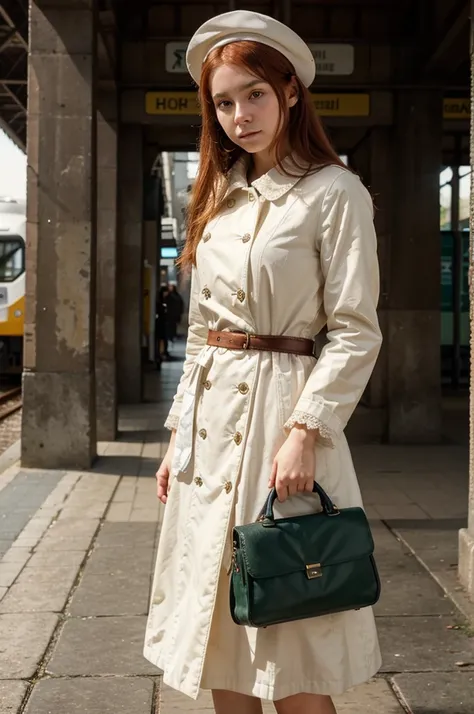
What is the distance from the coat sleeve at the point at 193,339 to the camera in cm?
251

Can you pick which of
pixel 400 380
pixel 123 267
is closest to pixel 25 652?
pixel 400 380

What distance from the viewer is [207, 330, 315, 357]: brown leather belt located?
2.30 metres

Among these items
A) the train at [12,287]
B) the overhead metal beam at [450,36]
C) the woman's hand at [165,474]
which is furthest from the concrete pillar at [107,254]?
the train at [12,287]

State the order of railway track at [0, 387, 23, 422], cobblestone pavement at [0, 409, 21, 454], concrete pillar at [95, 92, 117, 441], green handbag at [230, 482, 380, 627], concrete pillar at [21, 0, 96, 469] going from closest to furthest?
green handbag at [230, 482, 380, 627]
concrete pillar at [21, 0, 96, 469]
concrete pillar at [95, 92, 117, 441]
cobblestone pavement at [0, 409, 21, 454]
railway track at [0, 387, 23, 422]

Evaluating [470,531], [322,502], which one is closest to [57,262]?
[470,531]

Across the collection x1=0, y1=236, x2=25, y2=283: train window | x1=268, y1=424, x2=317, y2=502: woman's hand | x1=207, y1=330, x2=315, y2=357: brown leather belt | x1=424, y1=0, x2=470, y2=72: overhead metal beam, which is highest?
x1=424, y1=0, x2=470, y2=72: overhead metal beam

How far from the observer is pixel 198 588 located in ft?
7.59

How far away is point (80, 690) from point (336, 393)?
1.87 metres

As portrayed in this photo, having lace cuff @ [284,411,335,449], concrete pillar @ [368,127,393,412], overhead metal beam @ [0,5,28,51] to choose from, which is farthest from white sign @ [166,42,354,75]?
lace cuff @ [284,411,335,449]

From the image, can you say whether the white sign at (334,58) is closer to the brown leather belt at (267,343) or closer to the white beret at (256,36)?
the white beret at (256,36)

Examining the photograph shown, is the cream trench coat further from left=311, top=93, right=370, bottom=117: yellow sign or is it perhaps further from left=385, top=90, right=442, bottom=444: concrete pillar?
left=311, top=93, right=370, bottom=117: yellow sign

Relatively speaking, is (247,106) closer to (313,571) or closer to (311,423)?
(311,423)

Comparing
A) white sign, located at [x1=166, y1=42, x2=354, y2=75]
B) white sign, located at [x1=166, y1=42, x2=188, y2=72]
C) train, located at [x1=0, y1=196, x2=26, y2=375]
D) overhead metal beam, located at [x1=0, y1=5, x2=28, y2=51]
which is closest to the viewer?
white sign, located at [x1=166, y1=42, x2=354, y2=75]

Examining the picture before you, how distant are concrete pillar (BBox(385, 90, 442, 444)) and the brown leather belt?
834 centimetres
